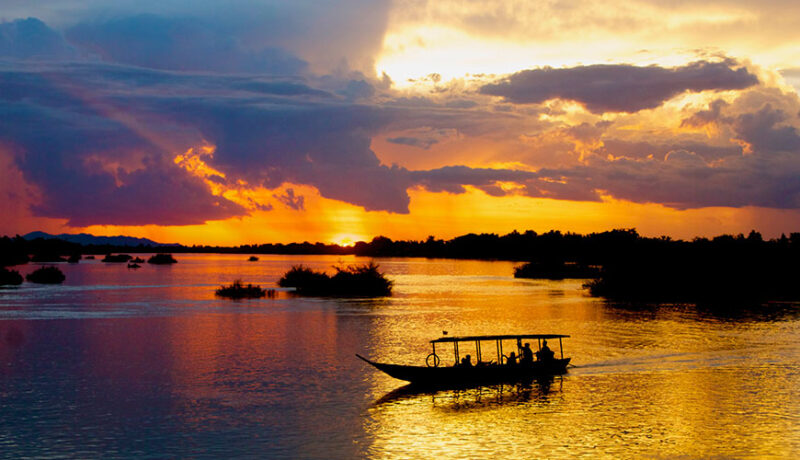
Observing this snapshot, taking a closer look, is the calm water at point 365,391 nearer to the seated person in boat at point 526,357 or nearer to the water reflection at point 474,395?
the water reflection at point 474,395

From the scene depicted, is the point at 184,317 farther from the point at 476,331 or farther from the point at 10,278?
the point at 10,278

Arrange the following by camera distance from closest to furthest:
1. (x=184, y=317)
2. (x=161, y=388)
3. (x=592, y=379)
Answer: (x=161, y=388)
(x=592, y=379)
(x=184, y=317)

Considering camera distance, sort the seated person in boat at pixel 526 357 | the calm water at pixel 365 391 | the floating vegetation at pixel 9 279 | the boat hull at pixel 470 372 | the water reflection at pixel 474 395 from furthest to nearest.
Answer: the floating vegetation at pixel 9 279, the seated person in boat at pixel 526 357, the boat hull at pixel 470 372, the water reflection at pixel 474 395, the calm water at pixel 365 391

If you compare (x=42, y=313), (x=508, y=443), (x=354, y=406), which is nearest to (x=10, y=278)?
(x=42, y=313)

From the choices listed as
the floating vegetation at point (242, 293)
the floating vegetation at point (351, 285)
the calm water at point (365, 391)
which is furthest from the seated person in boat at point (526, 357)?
the floating vegetation at point (242, 293)

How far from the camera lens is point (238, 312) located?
7325cm

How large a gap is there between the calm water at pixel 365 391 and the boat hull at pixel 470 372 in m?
1.09

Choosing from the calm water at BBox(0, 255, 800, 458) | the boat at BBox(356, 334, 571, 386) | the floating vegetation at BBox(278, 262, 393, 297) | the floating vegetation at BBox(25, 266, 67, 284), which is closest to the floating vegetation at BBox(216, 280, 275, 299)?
the floating vegetation at BBox(278, 262, 393, 297)

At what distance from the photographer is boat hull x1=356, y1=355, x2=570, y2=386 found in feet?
116

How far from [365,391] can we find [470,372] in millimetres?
5539

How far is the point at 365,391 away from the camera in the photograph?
35.0m

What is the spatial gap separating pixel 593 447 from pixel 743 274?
78117mm

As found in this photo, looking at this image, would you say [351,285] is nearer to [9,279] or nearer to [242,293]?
[242,293]

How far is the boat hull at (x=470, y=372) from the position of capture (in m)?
35.2
